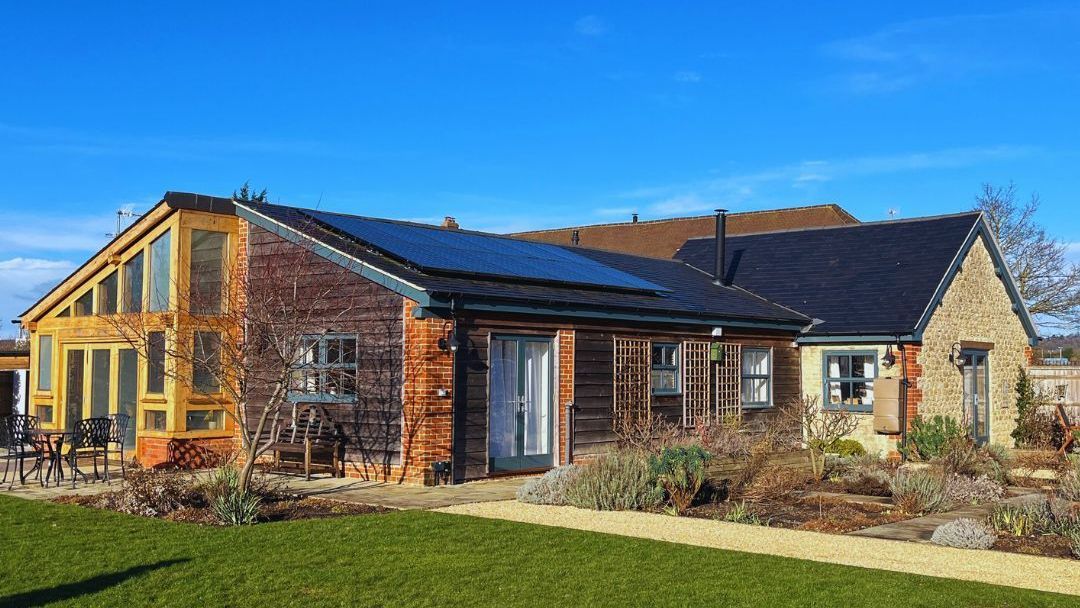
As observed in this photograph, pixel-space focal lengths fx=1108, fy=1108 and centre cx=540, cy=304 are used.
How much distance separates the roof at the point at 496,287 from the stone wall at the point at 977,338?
105 inches

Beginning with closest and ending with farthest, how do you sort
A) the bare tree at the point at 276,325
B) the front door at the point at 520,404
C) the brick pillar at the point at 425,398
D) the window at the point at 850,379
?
the brick pillar at the point at 425,398 < the bare tree at the point at 276,325 < the front door at the point at 520,404 < the window at the point at 850,379

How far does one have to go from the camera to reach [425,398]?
15.1 meters

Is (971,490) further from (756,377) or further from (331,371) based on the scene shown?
(331,371)

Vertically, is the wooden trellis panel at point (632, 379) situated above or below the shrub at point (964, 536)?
above

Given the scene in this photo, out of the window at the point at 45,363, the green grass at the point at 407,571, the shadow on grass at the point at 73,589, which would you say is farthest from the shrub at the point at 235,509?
the window at the point at 45,363

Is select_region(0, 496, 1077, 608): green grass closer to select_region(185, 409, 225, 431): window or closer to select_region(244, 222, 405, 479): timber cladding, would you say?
select_region(244, 222, 405, 479): timber cladding

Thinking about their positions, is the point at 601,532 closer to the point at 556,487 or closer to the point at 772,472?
the point at 556,487

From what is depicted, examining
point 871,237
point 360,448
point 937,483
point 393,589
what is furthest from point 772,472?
point 871,237

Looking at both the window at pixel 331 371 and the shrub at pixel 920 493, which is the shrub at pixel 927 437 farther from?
the window at pixel 331 371

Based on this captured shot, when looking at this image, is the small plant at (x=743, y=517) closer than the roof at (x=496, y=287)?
Yes

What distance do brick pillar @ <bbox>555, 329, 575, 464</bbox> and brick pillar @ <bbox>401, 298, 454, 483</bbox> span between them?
2245mm

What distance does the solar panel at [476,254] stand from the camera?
16.5 meters

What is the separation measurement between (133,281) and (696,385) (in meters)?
9.78

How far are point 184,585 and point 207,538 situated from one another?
191cm
